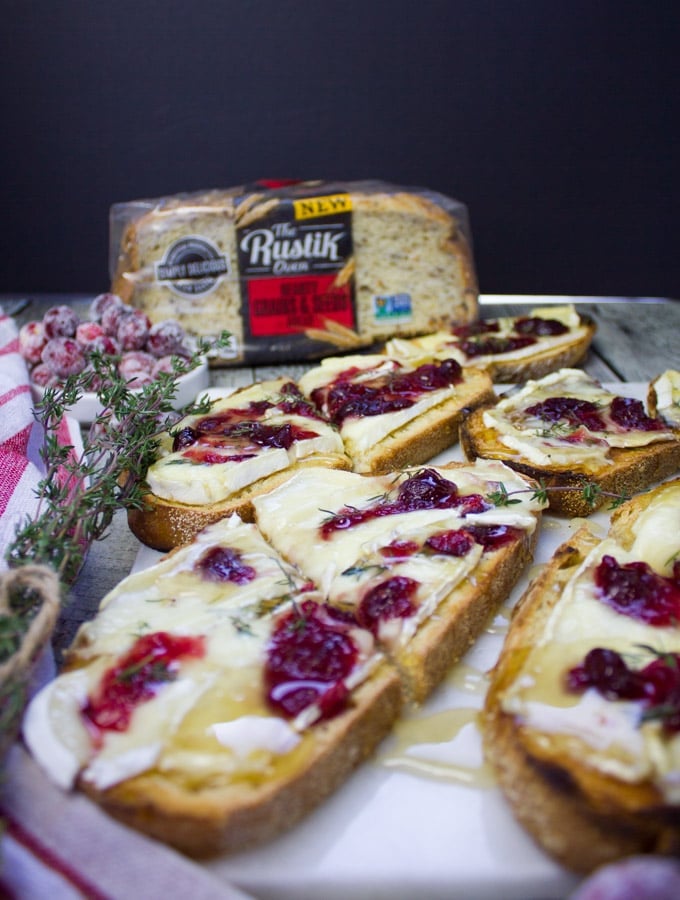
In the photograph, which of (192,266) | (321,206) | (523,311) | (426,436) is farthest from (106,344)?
(523,311)

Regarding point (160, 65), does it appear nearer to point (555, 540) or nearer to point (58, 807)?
point (555, 540)

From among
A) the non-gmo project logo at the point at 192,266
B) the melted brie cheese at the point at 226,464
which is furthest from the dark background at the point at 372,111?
the melted brie cheese at the point at 226,464

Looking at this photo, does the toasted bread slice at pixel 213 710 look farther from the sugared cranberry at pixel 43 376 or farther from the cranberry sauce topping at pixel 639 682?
the sugared cranberry at pixel 43 376

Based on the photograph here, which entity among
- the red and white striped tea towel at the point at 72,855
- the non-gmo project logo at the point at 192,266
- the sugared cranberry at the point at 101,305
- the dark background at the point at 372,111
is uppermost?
the dark background at the point at 372,111

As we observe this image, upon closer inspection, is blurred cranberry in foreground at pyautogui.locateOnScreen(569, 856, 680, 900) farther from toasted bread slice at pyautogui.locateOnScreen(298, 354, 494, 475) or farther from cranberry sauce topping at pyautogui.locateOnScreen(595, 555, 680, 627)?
toasted bread slice at pyautogui.locateOnScreen(298, 354, 494, 475)

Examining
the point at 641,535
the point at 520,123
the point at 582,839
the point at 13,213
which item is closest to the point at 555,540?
the point at 641,535

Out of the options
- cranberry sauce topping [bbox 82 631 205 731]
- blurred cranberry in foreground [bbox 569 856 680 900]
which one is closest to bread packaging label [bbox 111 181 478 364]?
cranberry sauce topping [bbox 82 631 205 731]
